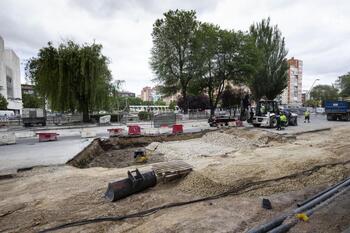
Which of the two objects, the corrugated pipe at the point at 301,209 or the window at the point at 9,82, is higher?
the window at the point at 9,82

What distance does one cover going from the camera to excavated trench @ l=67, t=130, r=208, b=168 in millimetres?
11235

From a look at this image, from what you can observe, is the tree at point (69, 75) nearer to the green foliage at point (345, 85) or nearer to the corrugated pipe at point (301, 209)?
the corrugated pipe at point (301, 209)

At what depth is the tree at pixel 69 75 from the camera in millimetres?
28188

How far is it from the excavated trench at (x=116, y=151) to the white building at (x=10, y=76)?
243ft

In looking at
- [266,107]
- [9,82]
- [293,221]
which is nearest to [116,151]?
[293,221]

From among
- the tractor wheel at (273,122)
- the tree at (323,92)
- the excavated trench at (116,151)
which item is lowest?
the excavated trench at (116,151)

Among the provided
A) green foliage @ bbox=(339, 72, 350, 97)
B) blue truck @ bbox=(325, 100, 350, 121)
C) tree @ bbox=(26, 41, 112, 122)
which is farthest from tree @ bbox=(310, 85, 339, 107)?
tree @ bbox=(26, 41, 112, 122)

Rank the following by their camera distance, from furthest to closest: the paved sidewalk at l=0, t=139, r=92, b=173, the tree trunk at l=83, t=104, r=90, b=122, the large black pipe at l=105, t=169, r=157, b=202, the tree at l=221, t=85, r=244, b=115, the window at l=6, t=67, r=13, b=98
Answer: the window at l=6, t=67, r=13, b=98, the tree at l=221, t=85, r=244, b=115, the tree trunk at l=83, t=104, r=90, b=122, the paved sidewalk at l=0, t=139, r=92, b=173, the large black pipe at l=105, t=169, r=157, b=202

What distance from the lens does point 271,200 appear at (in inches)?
213

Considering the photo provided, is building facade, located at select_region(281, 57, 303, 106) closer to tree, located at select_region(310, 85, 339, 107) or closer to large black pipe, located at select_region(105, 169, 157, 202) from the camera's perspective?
tree, located at select_region(310, 85, 339, 107)

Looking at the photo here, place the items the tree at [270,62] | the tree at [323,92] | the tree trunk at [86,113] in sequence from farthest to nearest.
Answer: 1. the tree at [323,92]
2. the tree at [270,62]
3. the tree trunk at [86,113]

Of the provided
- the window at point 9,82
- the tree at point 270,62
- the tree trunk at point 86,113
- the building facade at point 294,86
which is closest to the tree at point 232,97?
the tree at point 270,62

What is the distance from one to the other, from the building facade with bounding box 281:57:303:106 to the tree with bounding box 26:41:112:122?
80435 mm

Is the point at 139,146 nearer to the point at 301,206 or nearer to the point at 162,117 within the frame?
the point at 162,117
